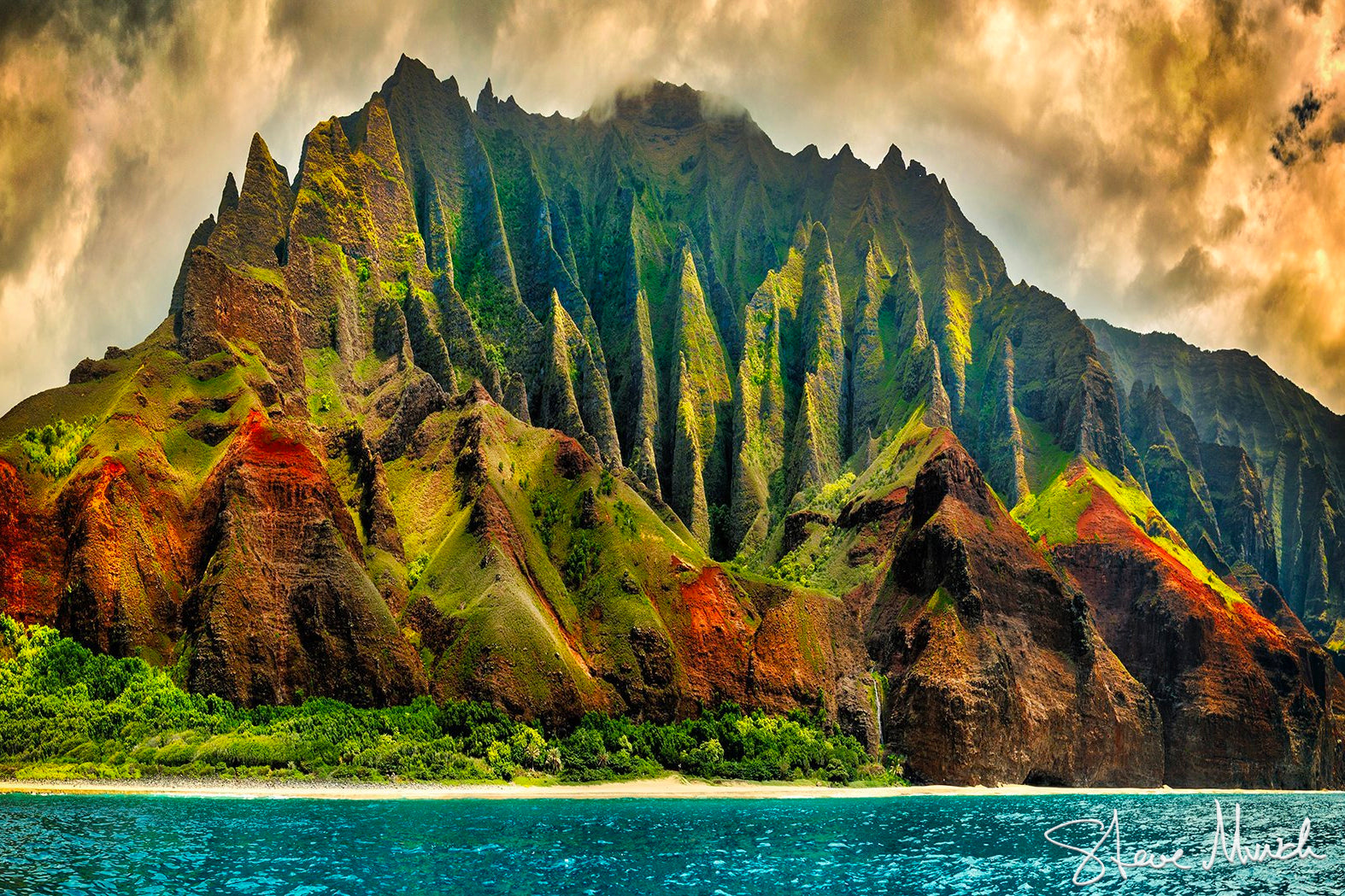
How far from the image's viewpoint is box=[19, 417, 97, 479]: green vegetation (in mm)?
111000

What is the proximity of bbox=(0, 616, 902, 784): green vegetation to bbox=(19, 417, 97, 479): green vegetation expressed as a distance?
21.4 meters

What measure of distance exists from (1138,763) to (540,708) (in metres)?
88.9

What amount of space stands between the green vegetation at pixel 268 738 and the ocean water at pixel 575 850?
1066 cm

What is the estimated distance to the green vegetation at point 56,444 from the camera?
4370 inches

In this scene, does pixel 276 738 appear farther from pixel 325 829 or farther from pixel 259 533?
pixel 325 829

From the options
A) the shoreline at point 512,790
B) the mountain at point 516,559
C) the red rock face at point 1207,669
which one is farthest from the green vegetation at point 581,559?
the red rock face at point 1207,669

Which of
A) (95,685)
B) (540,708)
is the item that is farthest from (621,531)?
(95,685)

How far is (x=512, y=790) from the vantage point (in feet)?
316

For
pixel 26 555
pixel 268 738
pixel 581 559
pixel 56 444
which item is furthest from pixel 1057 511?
pixel 26 555

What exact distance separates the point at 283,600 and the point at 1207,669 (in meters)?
135

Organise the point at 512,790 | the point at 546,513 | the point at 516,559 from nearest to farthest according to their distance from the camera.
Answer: the point at 512,790 < the point at 516,559 < the point at 546,513

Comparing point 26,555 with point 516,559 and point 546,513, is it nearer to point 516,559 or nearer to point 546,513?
point 516,559

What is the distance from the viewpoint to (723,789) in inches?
4222

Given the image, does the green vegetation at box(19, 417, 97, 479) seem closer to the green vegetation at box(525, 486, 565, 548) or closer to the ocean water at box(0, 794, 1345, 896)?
the ocean water at box(0, 794, 1345, 896)
